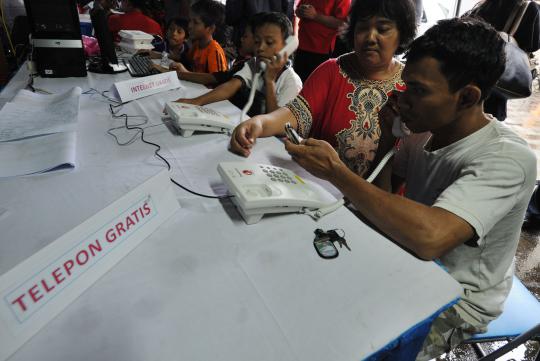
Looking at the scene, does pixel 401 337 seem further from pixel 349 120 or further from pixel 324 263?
pixel 349 120

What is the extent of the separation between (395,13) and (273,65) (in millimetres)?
584

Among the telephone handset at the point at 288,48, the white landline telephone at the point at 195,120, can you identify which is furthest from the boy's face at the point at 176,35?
the white landline telephone at the point at 195,120

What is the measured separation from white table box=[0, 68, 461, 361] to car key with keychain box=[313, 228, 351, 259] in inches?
0.5

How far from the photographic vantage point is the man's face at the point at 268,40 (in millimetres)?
1601

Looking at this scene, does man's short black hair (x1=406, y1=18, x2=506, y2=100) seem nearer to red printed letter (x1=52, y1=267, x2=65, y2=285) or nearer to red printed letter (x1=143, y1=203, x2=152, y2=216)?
red printed letter (x1=143, y1=203, x2=152, y2=216)

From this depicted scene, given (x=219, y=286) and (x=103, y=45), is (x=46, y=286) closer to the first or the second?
(x=219, y=286)

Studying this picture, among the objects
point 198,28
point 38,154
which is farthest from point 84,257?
point 198,28

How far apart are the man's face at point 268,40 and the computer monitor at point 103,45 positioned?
2.76 feet

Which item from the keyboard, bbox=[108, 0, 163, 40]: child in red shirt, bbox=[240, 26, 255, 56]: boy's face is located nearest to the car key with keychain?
bbox=[240, 26, 255, 56]: boy's face

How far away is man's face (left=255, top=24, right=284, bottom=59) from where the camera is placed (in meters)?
1.60

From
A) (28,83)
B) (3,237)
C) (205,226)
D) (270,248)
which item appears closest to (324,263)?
(270,248)

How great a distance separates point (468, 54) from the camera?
730 mm

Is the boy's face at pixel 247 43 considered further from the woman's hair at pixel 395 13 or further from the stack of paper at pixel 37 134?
the stack of paper at pixel 37 134

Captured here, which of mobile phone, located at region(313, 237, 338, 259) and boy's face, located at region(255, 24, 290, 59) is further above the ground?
boy's face, located at region(255, 24, 290, 59)
